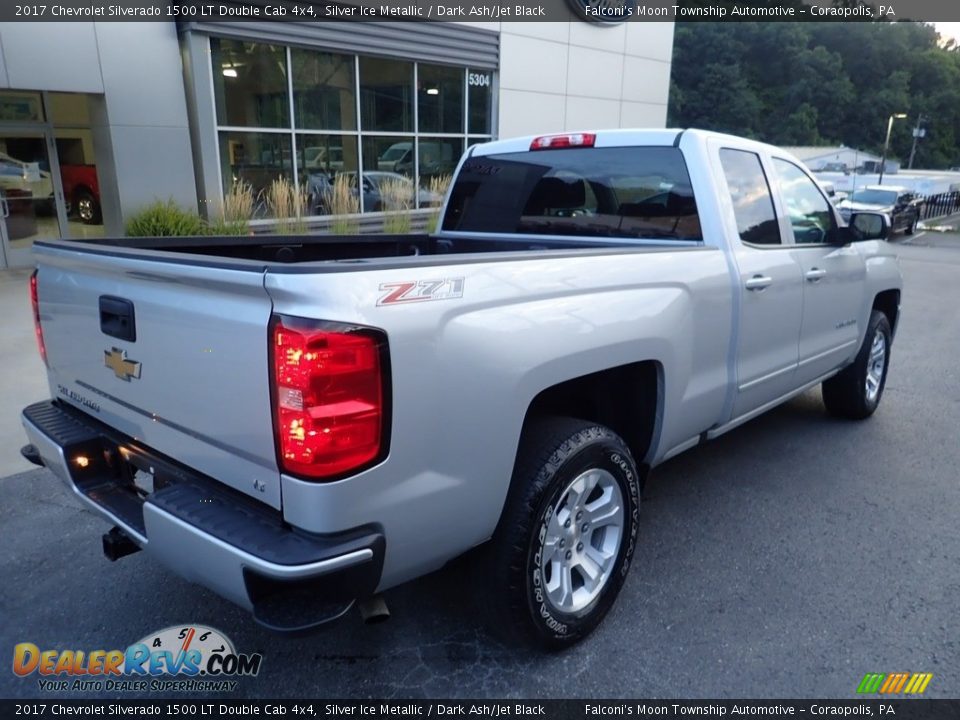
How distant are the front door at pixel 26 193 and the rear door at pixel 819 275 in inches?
432

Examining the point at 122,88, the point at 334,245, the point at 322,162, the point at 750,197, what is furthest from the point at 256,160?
the point at 750,197

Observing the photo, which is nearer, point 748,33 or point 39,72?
point 39,72

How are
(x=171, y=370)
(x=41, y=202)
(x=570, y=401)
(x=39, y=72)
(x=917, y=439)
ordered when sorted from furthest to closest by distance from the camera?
(x=41, y=202), (x=39, y=72), (x=917, y=439), (x=570, y=401), (x=171, y=370)

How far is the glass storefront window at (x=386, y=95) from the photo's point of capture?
45.0 ft

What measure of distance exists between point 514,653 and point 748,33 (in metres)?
87.0

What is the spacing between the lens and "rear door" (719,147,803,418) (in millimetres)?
3479

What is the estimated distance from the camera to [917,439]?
4957 millimetres

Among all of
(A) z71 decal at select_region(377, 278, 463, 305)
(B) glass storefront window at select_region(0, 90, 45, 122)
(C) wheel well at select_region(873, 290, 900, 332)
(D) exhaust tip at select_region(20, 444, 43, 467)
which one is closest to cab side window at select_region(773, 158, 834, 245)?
(C) wheel well at select_region(873, 290, 900, 332)

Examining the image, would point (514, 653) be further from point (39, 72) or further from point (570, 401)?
point (39, 72)

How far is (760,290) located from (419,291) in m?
2.20

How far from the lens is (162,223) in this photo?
1008 cm

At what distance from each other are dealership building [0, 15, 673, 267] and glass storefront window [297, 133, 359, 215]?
0.03 meters

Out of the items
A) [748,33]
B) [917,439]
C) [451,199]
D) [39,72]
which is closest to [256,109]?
[39,72]

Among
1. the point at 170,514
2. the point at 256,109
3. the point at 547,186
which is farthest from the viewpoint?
the point at 256,109
